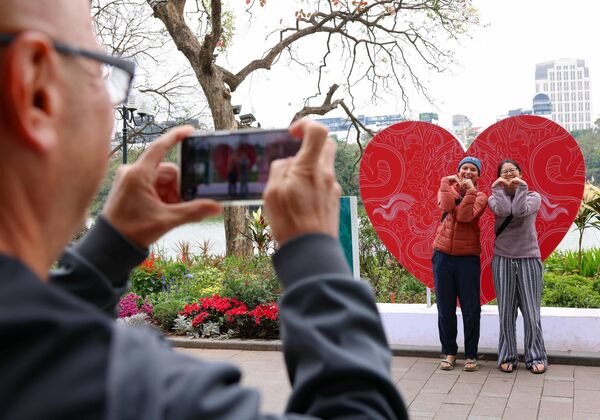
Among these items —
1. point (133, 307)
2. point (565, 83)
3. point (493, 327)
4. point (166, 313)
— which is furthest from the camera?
point (565, 83)

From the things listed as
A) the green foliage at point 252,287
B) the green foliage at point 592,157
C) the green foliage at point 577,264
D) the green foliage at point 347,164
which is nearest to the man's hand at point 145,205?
A: the green foliage at point 252,287

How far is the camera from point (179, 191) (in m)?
1.18

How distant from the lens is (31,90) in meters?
0.69

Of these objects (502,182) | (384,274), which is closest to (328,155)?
(502,182)

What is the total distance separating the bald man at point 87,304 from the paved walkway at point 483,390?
4.77 meters

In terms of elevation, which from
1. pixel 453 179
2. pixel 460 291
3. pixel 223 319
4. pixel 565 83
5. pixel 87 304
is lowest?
pixel 223 319

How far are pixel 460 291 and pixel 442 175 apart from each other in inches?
53.8

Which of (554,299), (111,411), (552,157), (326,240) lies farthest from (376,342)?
(554,299)

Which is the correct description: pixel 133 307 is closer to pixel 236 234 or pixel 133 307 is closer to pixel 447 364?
pixel 447 364

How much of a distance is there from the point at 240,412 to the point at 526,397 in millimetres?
5753

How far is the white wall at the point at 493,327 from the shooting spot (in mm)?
7051

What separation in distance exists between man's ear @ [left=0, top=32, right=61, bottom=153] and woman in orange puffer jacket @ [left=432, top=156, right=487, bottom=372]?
19.9 ft

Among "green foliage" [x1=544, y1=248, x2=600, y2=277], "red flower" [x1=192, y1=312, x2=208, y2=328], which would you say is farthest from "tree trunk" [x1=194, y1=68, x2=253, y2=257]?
"green foliage" [x1=544, y1=248, x2=600, y2=277]

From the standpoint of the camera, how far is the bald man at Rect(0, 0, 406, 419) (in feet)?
2.00
